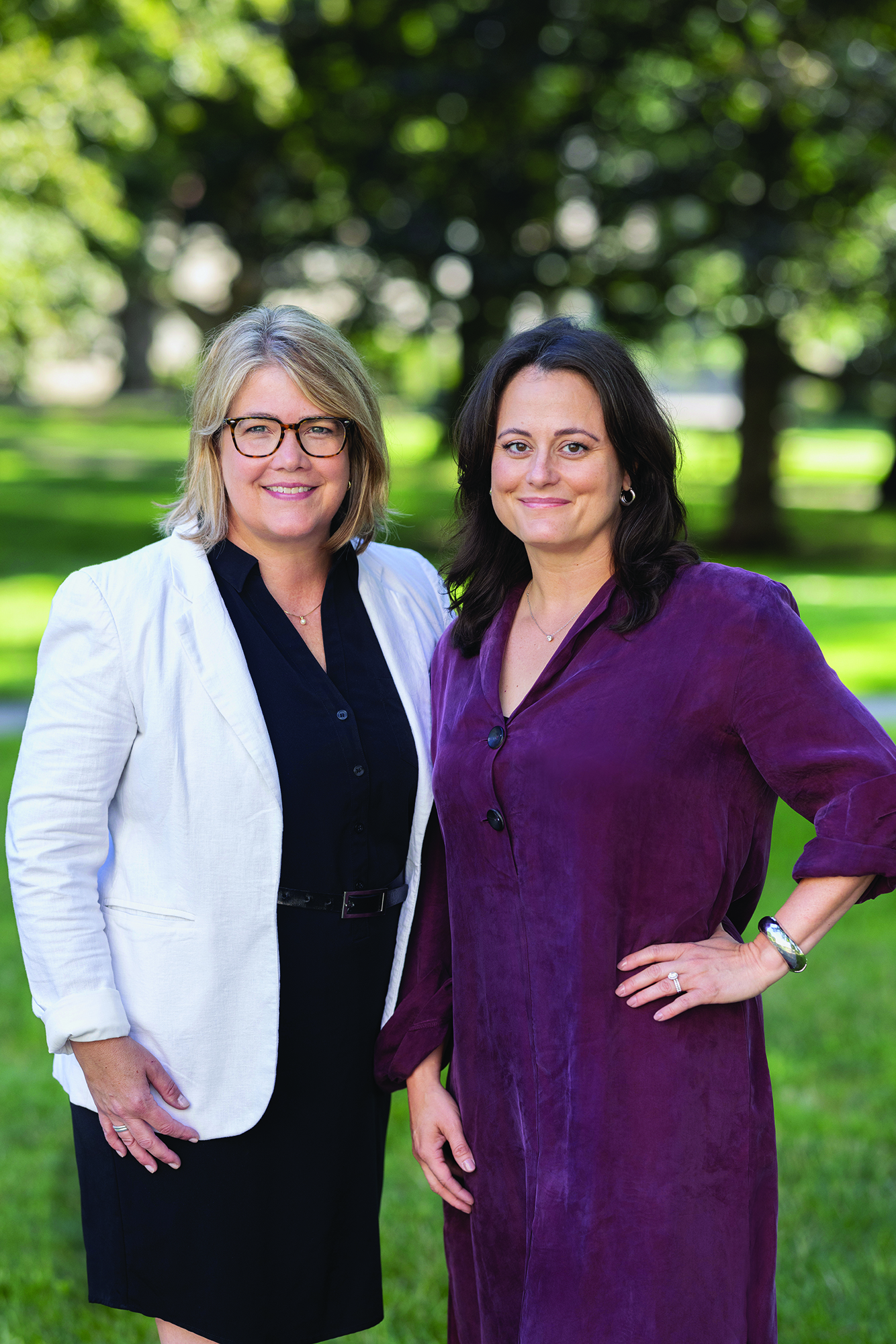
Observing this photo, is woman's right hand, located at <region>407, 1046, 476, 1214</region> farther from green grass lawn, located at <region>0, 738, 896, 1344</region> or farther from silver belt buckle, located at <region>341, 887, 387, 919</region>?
green grass lawn, located at <region>0, 738, 896, 1344</region>

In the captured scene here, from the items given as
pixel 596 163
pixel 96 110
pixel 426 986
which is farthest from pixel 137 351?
pixel 426 986

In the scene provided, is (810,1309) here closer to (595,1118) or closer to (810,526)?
(595,1118)

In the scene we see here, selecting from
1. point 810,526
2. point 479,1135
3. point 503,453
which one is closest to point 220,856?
point 479,1135

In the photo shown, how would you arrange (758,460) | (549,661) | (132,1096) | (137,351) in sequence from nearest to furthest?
(549,661), (132,1096), (758,460), (137,351)

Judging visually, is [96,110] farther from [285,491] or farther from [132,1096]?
[132,1096]

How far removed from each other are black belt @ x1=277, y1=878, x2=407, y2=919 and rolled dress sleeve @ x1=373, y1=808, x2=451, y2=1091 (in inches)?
2.2

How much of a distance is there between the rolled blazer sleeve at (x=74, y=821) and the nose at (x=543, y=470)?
33.1 inches

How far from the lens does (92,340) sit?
41750mm

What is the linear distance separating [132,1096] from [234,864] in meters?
0.49

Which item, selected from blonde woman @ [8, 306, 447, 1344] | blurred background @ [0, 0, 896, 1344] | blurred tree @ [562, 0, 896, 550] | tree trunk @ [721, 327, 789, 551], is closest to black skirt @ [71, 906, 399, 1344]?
blonde woman @ [8, 306, 447, 1344]

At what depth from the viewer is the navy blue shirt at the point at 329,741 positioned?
106 inches

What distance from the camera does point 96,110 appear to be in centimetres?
1266

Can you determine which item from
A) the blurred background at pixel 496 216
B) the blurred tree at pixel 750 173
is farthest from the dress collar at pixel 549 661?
the blurred tree at pixel 750 173

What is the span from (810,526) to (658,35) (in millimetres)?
11890
